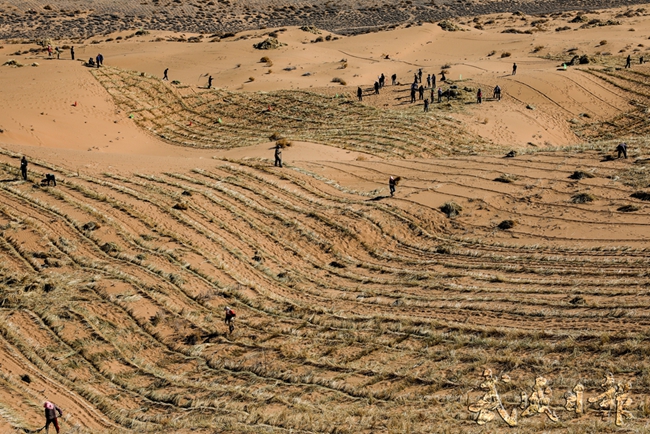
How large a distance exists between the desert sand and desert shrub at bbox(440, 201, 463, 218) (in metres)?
0.11

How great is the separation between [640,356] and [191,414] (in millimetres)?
12838

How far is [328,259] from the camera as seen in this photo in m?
31.6

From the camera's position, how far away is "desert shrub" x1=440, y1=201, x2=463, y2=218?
34.6 m

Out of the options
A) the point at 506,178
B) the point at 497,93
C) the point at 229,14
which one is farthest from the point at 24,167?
the point at 229,14

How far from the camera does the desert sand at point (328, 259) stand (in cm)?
2066

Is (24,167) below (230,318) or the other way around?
the other way around

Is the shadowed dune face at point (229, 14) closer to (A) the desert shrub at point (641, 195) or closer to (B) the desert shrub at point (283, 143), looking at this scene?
(B) the desert shrub at point (283, 143)

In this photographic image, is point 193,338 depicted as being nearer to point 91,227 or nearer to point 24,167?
point 91,227

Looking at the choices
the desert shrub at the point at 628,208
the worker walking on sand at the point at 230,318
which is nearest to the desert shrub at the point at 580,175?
the desert shrub at the point at 628,208

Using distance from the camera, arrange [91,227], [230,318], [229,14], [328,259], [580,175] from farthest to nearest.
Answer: [229,14] → [580,175] → [328,259] → [91,227] → [230,318]

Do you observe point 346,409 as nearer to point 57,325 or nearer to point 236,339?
point 236,339

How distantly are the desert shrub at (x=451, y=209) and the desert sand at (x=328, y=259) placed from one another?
0.11 m

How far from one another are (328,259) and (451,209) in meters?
7.02

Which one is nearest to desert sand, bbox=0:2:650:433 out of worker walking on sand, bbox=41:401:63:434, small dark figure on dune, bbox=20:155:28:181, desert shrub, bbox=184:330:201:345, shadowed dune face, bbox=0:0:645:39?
desert shrub, bbox=184:330:201:345
